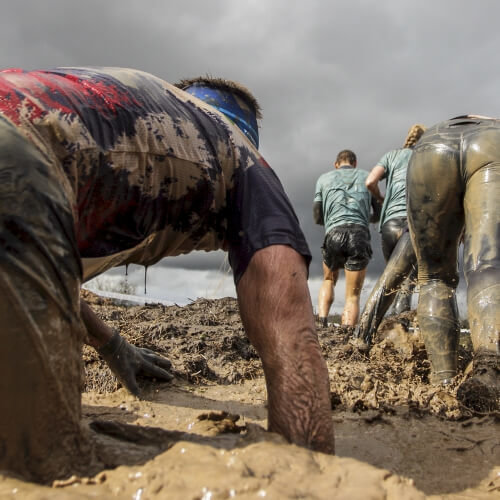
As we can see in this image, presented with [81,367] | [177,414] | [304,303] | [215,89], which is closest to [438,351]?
[177,414]

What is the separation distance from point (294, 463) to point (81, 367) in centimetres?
55

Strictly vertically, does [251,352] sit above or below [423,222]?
below

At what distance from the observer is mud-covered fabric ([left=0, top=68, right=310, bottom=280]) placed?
4.22ft

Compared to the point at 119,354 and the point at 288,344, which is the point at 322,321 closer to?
the point at 119,354

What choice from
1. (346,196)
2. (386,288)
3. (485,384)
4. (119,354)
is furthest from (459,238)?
(346,196)

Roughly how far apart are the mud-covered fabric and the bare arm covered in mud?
0.68 metres

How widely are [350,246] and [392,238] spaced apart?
0.67 meters

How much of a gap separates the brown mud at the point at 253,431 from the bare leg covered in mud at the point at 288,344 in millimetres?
104

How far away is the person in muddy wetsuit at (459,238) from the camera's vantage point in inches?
91.8

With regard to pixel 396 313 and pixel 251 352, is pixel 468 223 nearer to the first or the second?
pixel 251 352

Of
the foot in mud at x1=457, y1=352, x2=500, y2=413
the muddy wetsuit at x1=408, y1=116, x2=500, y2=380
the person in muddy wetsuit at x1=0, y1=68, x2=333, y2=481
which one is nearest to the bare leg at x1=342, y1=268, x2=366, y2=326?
the muddy wetsuit at x1=408, y1=116, x2=500, y2=380

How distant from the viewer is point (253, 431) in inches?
53.8

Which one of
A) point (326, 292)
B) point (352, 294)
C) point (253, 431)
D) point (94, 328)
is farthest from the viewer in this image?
point (326, 292)

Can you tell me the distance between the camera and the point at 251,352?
4.07 meters
